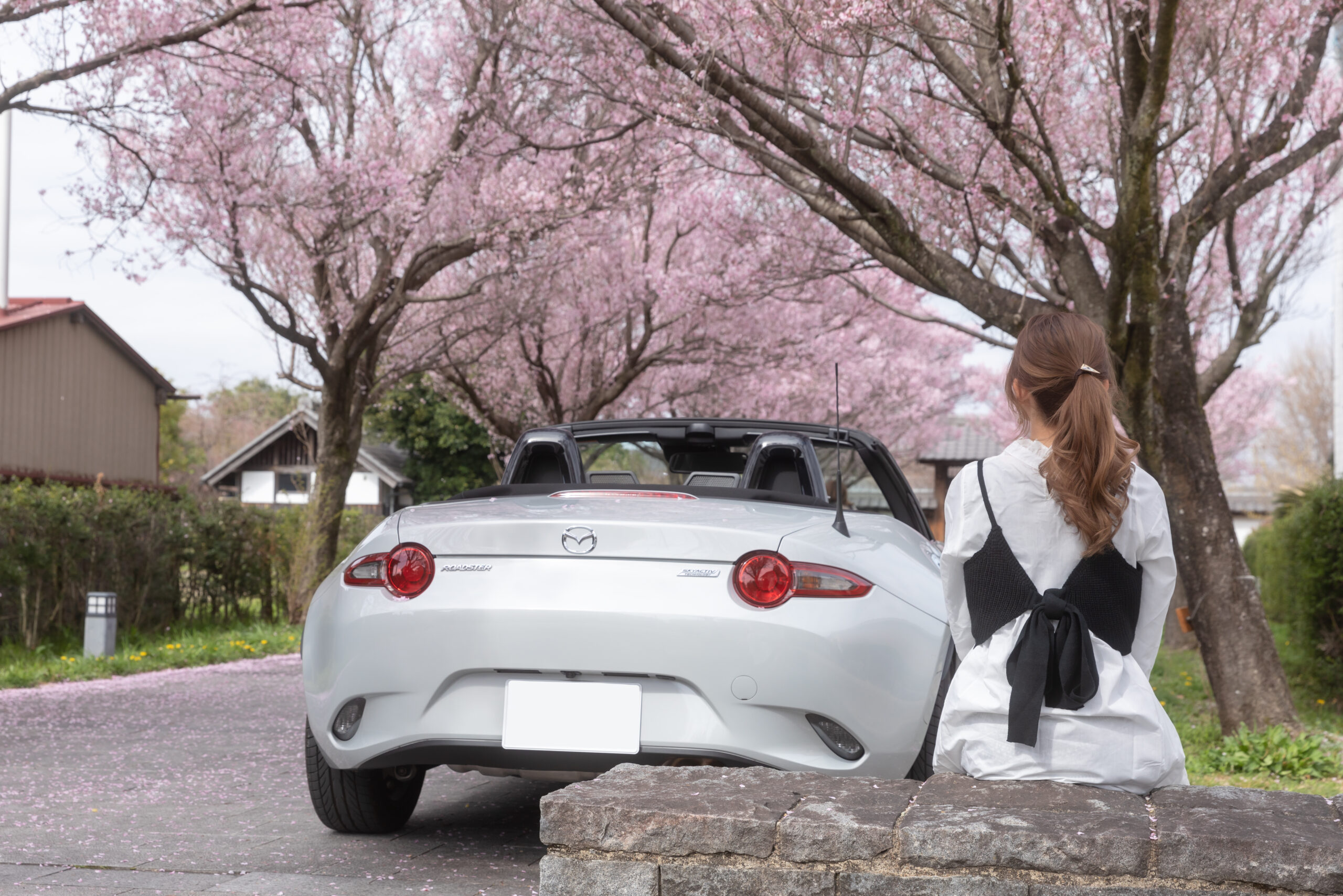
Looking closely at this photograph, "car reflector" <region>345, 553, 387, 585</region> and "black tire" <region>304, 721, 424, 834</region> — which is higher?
"car reflector" <region>345, 553, 387, 585</region>

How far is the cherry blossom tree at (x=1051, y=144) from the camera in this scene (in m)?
6.89

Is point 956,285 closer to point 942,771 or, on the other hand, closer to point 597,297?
point 942,771

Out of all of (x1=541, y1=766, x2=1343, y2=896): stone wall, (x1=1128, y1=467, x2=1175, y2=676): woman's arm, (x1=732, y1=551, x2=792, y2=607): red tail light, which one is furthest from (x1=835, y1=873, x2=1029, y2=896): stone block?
(x1=732, y1=551, x2=792, y2=607): red tail light

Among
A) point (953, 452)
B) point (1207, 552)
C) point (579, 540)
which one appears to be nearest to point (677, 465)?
point (579, 540)

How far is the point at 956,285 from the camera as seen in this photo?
24.9 ft

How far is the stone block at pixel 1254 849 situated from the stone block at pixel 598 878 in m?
0.83

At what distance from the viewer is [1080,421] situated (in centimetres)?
229

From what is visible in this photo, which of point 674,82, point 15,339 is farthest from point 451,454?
point 674,82

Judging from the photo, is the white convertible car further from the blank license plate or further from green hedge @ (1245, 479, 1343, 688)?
green hedge @ (1245, 479, 1343, 688)

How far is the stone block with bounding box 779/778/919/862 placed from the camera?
80.7 inches

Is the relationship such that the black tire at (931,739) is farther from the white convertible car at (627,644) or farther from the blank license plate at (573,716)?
the blank license plate at (573,716)

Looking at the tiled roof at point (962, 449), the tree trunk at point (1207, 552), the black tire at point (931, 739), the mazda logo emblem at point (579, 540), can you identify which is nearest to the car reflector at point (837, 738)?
the black tire at point (931, 739)

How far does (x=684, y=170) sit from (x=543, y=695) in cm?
1070

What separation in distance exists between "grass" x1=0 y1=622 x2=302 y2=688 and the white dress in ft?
30.6
